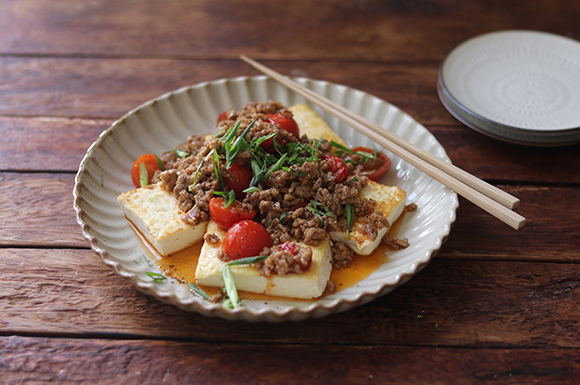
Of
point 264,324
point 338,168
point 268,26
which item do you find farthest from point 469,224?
point 268,26

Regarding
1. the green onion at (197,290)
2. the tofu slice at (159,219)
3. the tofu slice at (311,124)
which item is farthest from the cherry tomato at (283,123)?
the green onion at (197,290)

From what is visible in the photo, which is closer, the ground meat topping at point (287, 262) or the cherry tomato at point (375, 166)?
the ground meat topping at point (287, 262)

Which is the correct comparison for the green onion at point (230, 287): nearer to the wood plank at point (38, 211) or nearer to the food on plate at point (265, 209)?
the food on plate at point (265, 209)

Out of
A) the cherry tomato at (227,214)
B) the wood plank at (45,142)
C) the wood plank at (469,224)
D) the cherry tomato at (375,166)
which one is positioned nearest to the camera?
the cherry tomato at (227,214)

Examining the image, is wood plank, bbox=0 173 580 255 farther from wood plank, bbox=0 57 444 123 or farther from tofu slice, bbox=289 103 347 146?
tofu slice, bbox=289 103 347 146

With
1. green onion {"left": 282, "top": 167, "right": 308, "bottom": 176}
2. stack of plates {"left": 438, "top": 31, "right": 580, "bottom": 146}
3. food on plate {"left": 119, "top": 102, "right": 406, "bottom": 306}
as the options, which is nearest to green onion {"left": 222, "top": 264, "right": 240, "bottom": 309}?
food on plate {"left": 119, "top": 102, "right": 406, "bottom": 306}
